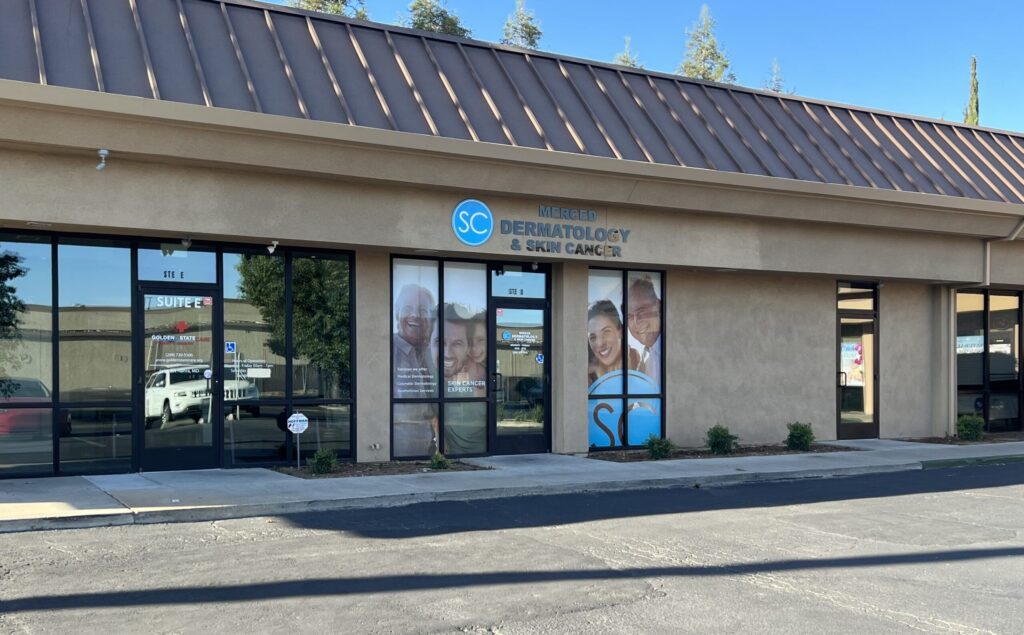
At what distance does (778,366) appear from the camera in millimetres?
18359

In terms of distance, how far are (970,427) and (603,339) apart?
8528 mm

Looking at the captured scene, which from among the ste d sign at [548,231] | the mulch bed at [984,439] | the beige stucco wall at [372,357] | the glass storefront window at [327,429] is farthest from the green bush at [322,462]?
the mulch bed at [984,439]

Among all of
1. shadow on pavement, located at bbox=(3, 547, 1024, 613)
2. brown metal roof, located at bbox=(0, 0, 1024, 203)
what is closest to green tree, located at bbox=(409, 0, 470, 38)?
brown metal roof, located at bbox=(0, 0, 1024, 203)

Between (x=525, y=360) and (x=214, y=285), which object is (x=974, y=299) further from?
(x=214, y=285)

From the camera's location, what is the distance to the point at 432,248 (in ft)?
46.3

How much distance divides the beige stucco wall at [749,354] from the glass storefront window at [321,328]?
237 inches

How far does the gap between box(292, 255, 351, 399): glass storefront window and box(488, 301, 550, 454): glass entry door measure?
251 cm

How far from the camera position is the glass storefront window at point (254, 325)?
44.4ft

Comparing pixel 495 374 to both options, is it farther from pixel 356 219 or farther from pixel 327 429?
pixel 356 219

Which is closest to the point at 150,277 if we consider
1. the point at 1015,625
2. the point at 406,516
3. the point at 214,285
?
the point at 214,285

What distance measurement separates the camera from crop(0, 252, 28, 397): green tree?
12172 millimetres

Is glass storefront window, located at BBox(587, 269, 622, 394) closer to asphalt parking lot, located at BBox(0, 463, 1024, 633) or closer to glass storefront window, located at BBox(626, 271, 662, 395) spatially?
glass storefront window, located at BBox(626, 271, 662, 395)

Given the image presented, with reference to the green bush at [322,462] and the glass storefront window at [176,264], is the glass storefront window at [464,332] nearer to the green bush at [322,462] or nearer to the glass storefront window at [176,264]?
the green bush at [322,462]

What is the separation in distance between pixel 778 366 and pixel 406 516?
10193 mm
